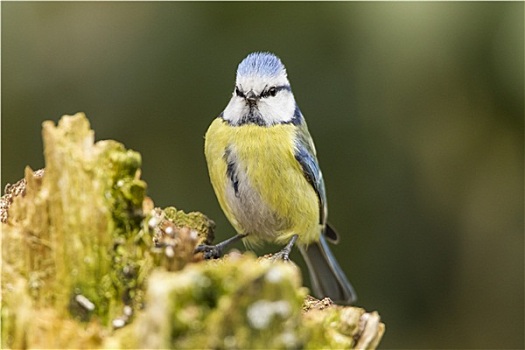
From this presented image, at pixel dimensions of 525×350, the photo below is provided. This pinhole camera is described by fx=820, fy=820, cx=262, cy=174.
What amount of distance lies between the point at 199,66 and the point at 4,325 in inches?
84.1

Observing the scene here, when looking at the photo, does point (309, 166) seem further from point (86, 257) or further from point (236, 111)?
point (86, 257)

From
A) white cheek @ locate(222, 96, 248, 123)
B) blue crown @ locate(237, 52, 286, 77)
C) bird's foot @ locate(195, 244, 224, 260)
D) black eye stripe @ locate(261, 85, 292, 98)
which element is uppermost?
blue crown @ locate(237, 52, 286, 77)

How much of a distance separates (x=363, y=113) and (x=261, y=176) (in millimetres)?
1143

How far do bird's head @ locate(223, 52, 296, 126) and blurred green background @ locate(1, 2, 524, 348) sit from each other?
0.86m

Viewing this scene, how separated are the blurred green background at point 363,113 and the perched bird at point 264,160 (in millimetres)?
830

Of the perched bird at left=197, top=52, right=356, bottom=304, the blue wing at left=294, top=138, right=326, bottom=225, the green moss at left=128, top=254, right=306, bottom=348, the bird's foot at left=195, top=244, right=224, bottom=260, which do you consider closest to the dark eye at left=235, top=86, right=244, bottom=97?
the perched bird at left=197, top=52, right=356, bottom=304

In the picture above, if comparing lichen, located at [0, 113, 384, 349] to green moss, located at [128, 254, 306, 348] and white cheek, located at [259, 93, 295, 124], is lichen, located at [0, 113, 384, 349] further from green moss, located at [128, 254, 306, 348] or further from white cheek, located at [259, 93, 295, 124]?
white cheek, located at [259, 93, 295, 124]

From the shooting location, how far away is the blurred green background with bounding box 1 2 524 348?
330cm

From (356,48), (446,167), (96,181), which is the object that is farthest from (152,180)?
(96,181)

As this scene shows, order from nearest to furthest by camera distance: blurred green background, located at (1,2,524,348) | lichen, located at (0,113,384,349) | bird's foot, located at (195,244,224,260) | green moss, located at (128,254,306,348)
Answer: green moss, located at (128,254,306,348), lichen, located at (0,113,384,349), bird's foot, located at (195,244,224,260), blurred green background, located at (1,2,524,348)

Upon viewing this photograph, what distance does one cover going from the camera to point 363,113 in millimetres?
3416

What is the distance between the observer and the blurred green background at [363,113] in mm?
3303

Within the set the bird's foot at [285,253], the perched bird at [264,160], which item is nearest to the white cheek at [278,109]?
the perched bird at [264,160]

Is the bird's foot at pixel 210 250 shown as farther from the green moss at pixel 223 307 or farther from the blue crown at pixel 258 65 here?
the green moss at pixel 223 307
